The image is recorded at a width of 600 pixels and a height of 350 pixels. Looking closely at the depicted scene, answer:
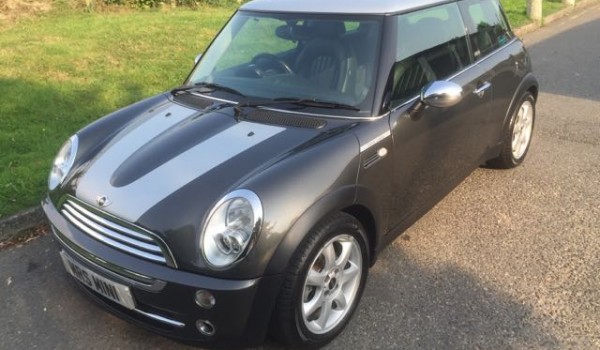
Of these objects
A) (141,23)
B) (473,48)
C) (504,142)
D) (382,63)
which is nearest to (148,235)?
(382,63)

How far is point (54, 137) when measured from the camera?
203 inches

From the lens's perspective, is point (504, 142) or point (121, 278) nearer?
point (121, 278)

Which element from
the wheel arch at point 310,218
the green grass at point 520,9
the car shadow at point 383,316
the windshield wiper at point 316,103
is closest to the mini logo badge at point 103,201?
the car shadow at point 383,316

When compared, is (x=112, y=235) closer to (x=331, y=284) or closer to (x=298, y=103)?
(x=331, y=284)

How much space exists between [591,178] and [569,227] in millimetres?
1014

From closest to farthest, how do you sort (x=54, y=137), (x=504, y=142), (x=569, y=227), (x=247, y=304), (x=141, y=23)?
(x=247, y=304), (x=569, y=227), (x=504, y=142), (x=54, y=137), (x=141, y=23)

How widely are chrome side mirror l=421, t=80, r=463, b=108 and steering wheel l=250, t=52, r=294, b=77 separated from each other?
→ 82 centimetres

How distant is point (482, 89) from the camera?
3.91 meters

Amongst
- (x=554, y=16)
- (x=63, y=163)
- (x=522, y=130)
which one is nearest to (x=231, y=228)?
(x=63, y=163)

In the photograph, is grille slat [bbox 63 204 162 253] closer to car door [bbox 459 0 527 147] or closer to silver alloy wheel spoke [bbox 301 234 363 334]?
silver alloy wheel spoke [bbox 301 234 363 334]

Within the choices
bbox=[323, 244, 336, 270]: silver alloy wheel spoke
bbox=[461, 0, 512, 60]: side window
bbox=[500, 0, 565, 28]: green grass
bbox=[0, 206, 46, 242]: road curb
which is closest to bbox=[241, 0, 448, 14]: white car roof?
bbox=[461, 0, 512, 60]: side window

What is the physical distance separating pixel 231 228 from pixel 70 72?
18.3ft

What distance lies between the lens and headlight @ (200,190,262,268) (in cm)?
234

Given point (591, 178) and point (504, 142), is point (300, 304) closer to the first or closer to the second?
point (504, 142)
